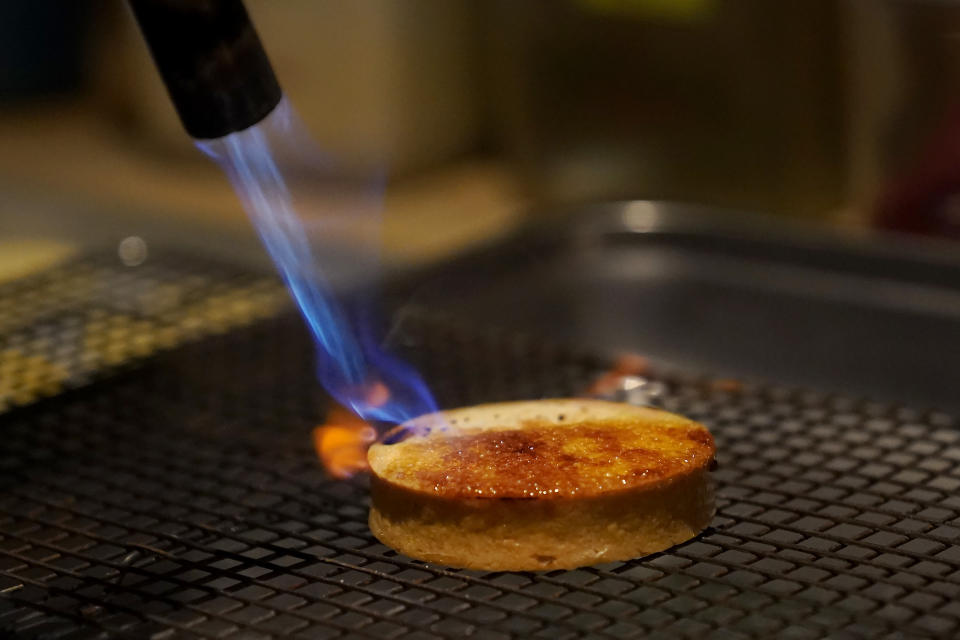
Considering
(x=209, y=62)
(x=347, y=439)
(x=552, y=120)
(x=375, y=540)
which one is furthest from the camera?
(x=552, y=120)

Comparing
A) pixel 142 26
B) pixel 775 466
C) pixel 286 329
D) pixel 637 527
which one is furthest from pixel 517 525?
pixel 286 329

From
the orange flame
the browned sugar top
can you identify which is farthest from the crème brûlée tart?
the orange flame

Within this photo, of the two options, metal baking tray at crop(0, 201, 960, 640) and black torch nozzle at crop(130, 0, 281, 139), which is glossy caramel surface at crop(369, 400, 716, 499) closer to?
metal baking tray at crop(0, 201, 960, 640)

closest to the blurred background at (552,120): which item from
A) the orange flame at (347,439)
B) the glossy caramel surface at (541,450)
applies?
the orange flame at (347,439)

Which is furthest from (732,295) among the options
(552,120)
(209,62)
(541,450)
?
(209,62)

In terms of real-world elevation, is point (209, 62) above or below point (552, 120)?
above

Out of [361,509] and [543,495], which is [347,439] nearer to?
[361,509]
